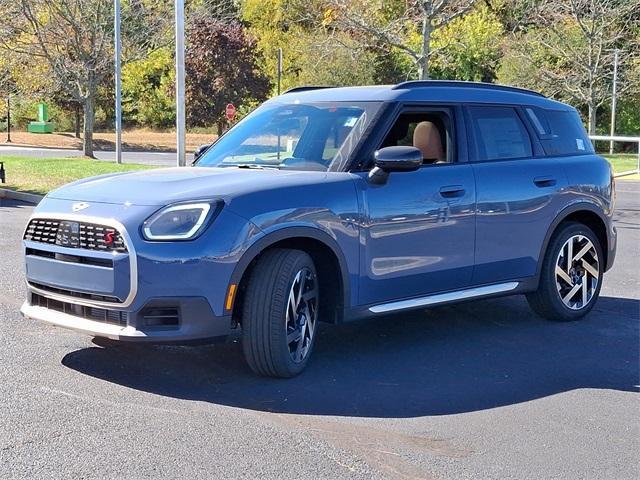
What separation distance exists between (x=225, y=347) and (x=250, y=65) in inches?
1681

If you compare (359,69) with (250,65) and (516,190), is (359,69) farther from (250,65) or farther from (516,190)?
(516,190)

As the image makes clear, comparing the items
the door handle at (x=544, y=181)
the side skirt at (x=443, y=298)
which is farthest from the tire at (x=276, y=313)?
the door handle at (x=544, y=181)

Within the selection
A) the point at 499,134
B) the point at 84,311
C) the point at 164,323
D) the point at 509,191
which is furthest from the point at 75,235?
the point at 499,134

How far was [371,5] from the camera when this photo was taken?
22.9 metres

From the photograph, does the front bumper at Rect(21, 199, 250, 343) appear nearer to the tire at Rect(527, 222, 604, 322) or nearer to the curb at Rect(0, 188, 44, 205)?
the tire at Rect(527, 222, 604, 322)

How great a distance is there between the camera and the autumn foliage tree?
46.5 metres

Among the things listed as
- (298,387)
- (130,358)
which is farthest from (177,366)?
(298,387)

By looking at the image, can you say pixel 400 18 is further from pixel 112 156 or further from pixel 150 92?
pixel 150 92

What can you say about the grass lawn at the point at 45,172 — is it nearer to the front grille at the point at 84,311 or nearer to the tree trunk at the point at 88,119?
the tree trunk at the point at 88,119

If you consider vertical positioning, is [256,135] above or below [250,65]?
below

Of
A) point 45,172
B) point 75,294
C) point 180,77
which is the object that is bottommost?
point 45,172

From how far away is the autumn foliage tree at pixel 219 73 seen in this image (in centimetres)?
4647

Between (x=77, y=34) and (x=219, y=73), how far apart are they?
18.0 m

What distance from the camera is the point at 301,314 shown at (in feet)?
18.1
